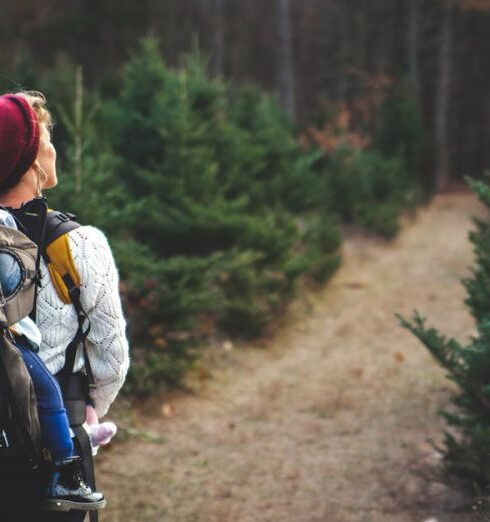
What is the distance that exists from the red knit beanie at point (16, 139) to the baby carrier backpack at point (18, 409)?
26 cm

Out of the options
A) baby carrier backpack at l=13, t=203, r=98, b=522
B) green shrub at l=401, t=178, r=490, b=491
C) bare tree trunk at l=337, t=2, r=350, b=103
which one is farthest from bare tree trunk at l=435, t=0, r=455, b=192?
baby carrier backpack at l=13, t=203, r=98, b=522

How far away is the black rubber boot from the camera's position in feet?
Result: 8.30

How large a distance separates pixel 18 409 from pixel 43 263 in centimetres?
54

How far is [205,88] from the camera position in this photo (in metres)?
9.34

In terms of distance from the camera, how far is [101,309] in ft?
9.00

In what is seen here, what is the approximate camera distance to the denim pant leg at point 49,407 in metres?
2.49

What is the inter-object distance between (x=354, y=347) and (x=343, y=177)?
684 centimetres

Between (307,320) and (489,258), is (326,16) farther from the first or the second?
(489,258)

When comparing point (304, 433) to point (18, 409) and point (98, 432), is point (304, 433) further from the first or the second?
point (18, 409)

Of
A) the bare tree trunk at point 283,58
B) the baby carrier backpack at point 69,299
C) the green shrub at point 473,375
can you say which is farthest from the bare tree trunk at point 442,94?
the baby carrier backpack at point 69,299

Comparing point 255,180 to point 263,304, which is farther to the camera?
point 255,180

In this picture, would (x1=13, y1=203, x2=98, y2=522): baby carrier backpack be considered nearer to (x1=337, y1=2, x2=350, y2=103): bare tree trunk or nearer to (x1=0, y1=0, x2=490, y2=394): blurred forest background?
(x1=0, y1=0, x2=490, y2=394): blurred forest background

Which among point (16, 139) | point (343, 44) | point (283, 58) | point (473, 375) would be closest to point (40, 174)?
point (16, 139)

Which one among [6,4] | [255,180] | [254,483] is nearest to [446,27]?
[6,4]
